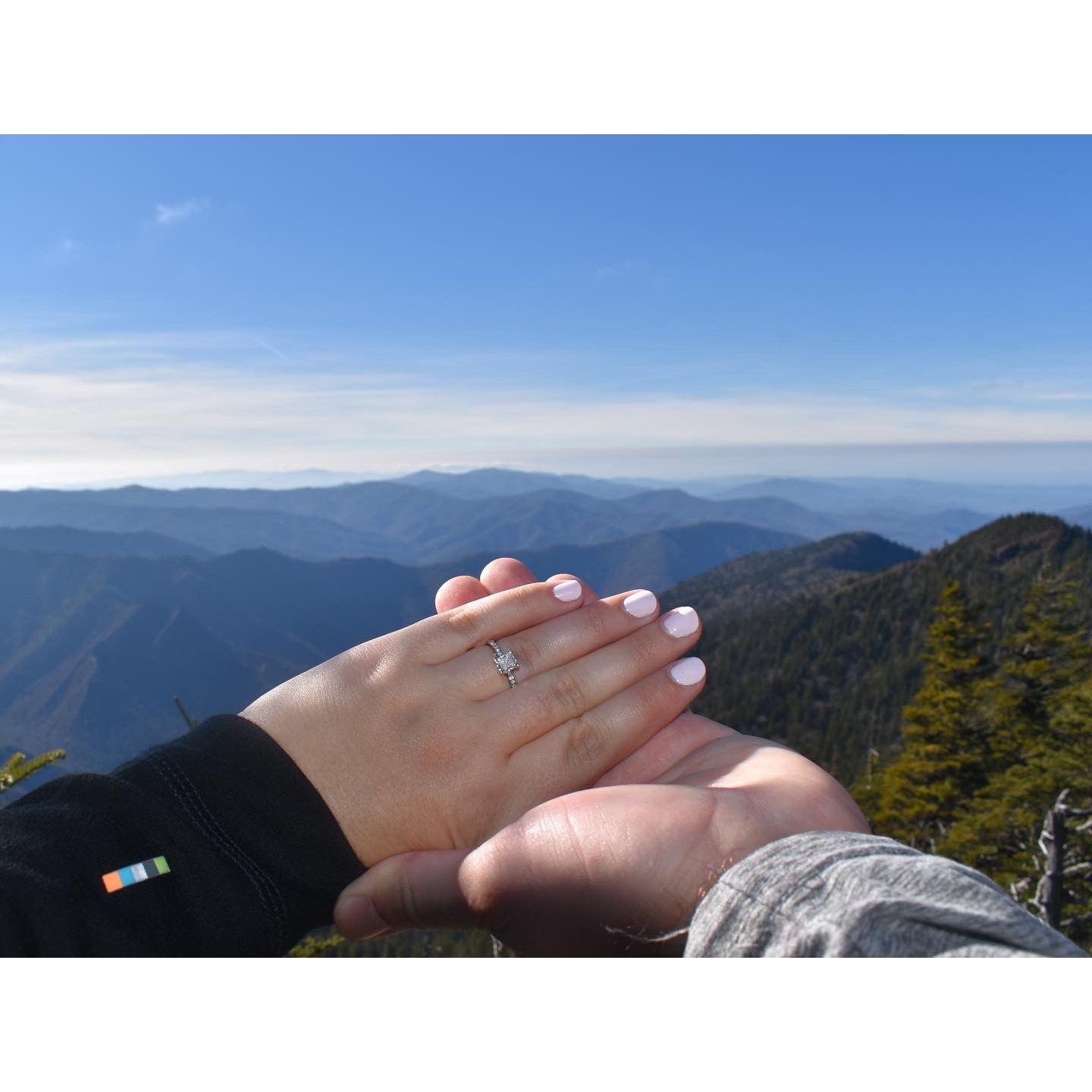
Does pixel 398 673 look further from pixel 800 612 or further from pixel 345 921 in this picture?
pixel 800 612

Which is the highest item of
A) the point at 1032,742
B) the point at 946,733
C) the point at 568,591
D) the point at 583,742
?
the point at 568,591

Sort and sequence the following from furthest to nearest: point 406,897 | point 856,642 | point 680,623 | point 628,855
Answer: point 856,642 → point 680,623 → point 406,897 → point 628,855

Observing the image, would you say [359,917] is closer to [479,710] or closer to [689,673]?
[479,710]

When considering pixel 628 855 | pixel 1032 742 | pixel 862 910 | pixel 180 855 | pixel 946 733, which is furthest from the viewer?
pixel 946 733

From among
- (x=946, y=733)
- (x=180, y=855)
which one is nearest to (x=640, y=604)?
(x=180, y=855)

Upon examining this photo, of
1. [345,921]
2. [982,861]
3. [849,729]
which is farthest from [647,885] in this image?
[849,729]

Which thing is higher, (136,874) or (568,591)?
(568,591)

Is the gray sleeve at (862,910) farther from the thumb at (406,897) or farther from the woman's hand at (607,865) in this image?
the thumb at (406,897)
